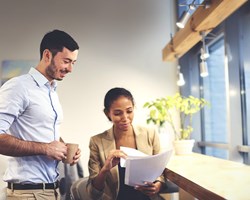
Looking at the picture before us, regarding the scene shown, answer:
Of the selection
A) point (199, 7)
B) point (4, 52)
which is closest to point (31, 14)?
point (4, 52)

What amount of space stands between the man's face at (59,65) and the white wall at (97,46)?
1895mm

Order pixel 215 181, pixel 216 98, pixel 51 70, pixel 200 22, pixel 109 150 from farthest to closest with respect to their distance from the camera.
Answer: pixel 216 98 < pixel 200 22 < pixel 109 150 < pixel 51 70 < pixel 215 181

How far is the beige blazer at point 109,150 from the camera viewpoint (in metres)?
1.68

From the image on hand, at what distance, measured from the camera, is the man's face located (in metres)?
1.51

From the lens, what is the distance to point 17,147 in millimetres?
1266

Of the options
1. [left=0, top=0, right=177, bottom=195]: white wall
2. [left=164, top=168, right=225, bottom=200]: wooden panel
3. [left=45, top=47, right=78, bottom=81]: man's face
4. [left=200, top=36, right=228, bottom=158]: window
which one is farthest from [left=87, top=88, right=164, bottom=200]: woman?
[left=0, top=0, right=177, bottom=195]: white wall

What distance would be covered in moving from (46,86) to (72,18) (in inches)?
86.4

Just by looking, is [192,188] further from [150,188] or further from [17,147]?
[17,147]

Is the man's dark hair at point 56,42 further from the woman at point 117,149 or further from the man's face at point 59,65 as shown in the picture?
the woman at point 117,149

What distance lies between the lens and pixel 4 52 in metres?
3.44

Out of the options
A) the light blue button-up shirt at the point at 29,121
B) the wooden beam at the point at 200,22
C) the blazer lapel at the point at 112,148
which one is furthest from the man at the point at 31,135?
the wooden beam at the point at 200,22

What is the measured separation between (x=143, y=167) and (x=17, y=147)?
0.53 meters

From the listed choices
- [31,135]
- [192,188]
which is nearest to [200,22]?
[192,188]

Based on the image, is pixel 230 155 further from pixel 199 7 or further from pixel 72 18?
pixel 72 18
